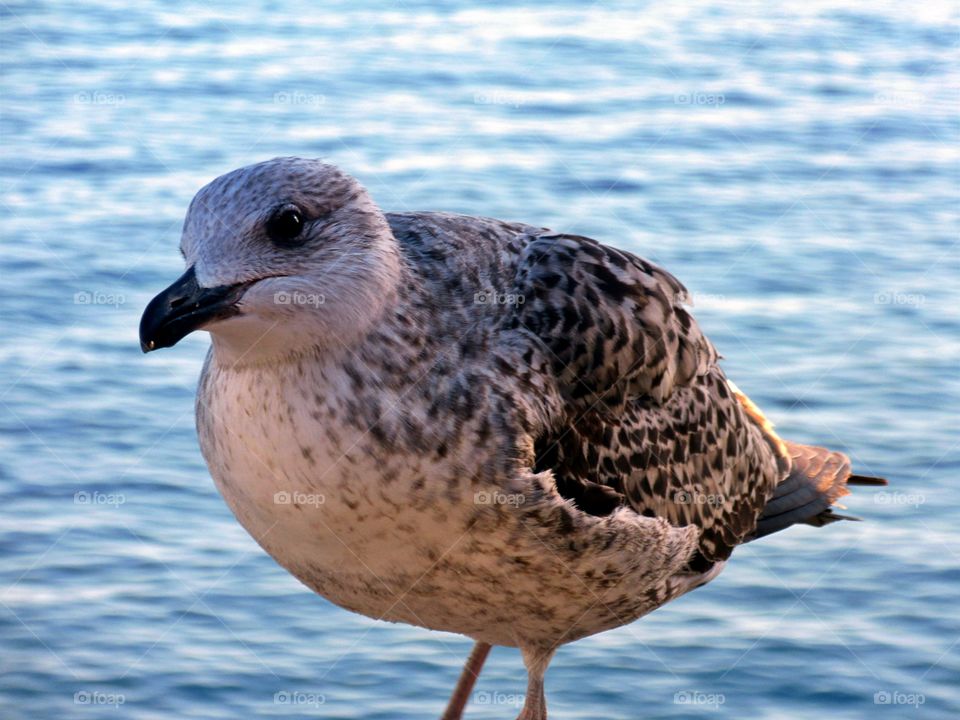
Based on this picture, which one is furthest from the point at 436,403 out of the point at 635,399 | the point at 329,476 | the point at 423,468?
the point at 635,399

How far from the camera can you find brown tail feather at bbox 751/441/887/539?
7.07 m

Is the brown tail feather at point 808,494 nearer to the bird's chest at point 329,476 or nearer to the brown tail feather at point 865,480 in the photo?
the brown tail feather at point 865,480

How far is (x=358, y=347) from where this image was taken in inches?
209

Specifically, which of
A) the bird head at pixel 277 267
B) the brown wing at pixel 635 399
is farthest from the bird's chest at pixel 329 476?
the brown wing at pixel 635 399

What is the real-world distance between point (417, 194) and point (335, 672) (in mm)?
4367

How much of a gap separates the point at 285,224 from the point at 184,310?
0.40 m

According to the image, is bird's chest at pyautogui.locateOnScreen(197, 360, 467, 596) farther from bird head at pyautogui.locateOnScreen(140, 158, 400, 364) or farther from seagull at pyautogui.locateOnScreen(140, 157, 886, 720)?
bird head at pyautogui.locateOnScreen(140, 158, 400, 364)

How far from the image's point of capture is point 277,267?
520cm

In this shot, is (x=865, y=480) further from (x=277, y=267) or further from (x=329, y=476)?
(x=277, y=267)

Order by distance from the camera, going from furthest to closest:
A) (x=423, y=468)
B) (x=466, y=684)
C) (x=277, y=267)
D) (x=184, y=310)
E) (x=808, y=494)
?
(x=808, y=494), (x=466, y=684), (x=423, y=468), (x=277, y=267), (x=184, y=310)

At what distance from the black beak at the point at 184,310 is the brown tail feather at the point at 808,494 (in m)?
2.72

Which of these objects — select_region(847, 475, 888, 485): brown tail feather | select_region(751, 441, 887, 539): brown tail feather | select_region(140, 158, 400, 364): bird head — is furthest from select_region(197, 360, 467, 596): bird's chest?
select_region(847, 475, 888, 485): brown tail feather

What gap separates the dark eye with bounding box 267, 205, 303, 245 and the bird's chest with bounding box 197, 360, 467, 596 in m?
0.38

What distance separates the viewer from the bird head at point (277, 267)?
5.09 m
